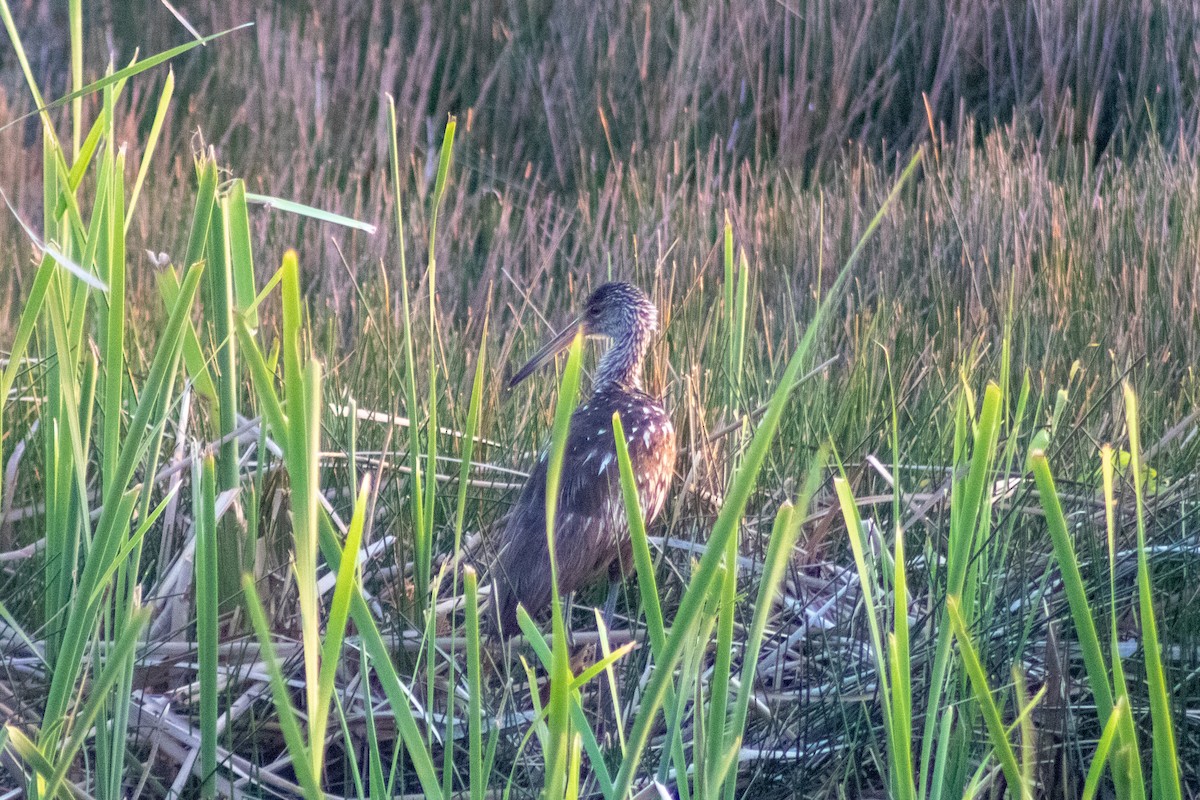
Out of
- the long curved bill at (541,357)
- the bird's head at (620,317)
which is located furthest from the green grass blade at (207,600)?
the bird's head at (620,317)

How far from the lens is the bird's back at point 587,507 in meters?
2.44

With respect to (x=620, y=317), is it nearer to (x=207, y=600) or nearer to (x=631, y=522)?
(x=207, y=600)

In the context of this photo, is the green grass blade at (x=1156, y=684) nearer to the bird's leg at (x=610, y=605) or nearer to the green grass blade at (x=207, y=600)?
the green grass blade at (x=207, y=600)

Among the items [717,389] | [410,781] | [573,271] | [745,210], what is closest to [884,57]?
[745,210]

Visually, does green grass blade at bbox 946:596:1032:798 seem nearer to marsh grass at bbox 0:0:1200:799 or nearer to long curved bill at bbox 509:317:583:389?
marsh grass at bbox 0:0:1200:799

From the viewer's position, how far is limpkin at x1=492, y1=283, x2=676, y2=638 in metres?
2.44

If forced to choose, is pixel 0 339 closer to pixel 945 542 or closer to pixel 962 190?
pixel 945 542

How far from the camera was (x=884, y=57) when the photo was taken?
6.93 metres

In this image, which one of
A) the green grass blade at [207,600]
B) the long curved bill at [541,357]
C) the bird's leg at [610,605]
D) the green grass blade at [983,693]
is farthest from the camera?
the long curved bill at [541,357]

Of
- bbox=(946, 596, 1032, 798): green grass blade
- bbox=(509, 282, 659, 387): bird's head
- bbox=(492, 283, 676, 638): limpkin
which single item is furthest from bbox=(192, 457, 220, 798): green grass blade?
bbox=(509, 282, 659, 387): bird's head

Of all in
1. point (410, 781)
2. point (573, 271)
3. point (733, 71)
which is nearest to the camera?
point (410, 781)

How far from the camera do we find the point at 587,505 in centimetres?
273

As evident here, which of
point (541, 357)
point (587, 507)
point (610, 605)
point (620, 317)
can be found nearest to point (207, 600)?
point (610, 605)

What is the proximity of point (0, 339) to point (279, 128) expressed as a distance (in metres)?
3.12
